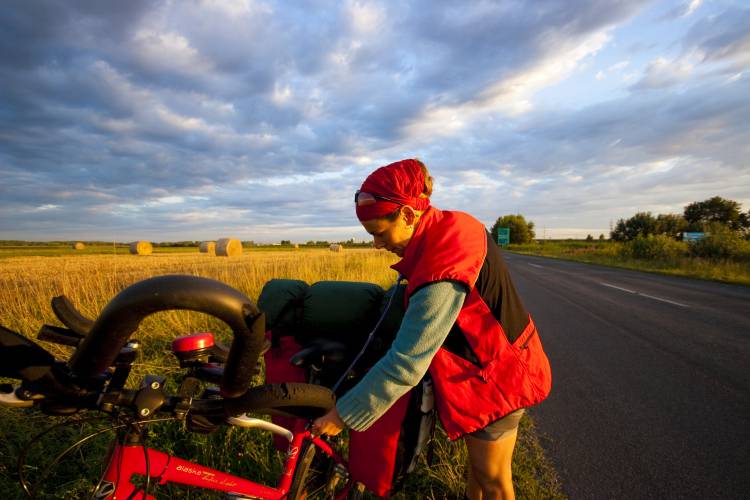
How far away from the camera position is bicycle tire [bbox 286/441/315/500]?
1.43m

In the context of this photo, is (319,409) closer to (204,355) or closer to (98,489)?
(204,355)

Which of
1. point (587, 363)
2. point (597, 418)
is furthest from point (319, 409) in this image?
point (587, 363)

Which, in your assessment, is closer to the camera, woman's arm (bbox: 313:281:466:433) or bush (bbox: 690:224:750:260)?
woman's arm (bbox: 313:281:466:433)

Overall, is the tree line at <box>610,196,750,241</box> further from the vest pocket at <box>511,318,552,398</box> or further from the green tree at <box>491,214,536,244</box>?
the vest pocket at <box>511,318,552,398</box>

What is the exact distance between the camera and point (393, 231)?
163cm

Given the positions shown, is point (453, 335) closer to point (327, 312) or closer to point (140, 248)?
point (327, 312)

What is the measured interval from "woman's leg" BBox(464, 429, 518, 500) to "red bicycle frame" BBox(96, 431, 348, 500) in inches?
29.9

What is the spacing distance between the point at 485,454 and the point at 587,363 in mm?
3745

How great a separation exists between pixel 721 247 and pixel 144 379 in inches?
1099

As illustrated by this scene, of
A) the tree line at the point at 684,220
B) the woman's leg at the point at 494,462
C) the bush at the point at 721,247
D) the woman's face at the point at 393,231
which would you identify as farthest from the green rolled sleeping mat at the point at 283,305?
the tree line at the point at 684,220

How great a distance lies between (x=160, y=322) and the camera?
16.9 ft

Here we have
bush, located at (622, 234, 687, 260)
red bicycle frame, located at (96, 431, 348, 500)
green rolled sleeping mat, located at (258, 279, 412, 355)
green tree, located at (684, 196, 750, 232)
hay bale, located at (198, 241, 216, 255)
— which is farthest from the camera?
green tree, located at (684, 196, 750, 232)

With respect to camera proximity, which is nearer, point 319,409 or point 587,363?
point 319,409

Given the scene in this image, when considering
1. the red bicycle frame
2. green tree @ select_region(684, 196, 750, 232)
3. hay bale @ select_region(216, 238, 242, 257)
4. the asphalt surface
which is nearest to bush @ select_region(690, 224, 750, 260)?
the asphalt surface
